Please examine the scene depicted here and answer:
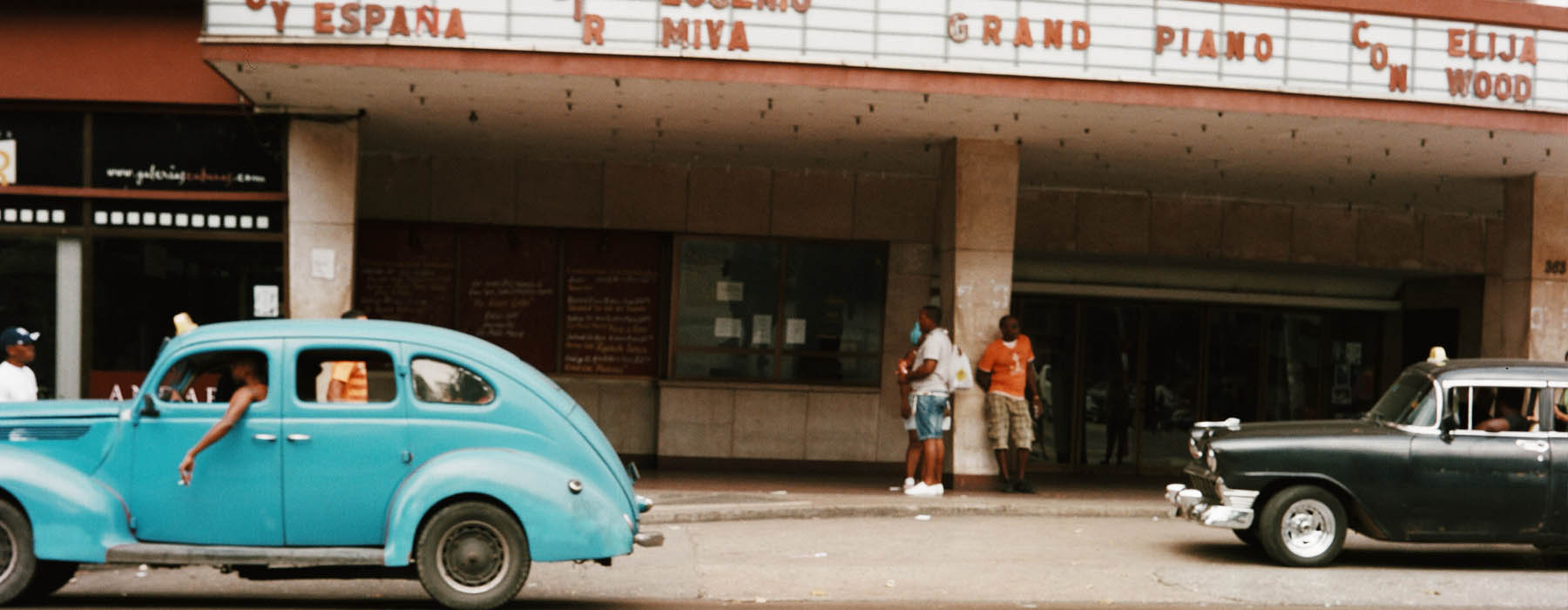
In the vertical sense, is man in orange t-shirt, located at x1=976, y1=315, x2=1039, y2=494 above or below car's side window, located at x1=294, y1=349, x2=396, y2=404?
below

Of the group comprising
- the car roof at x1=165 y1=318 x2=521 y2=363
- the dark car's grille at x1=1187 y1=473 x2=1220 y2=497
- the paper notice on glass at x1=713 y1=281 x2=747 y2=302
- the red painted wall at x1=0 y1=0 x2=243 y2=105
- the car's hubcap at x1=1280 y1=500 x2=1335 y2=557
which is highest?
the red painted wall at x1=0 y1=0 x2=243 y2=105

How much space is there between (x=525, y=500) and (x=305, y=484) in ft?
4.06

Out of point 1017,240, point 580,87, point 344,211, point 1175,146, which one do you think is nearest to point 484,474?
point 580,87

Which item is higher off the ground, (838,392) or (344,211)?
(344,211)

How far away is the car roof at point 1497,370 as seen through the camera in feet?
33.7

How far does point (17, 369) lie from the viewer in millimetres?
9336

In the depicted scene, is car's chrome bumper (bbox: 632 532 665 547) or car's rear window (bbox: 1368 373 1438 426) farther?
car's rear window (bbox: 1368 373 1438 426)

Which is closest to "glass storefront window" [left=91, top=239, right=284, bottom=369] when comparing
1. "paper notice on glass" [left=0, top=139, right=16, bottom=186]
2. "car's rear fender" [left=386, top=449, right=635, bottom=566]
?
"paper notice on glass" [left=0, top=139, right=16, bottom=186]

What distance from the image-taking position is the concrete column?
13.0 meters

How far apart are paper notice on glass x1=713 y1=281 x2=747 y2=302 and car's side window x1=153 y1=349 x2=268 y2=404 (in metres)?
9.00

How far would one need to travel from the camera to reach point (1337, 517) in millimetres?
10188

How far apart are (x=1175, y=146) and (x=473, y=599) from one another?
29.8 ft

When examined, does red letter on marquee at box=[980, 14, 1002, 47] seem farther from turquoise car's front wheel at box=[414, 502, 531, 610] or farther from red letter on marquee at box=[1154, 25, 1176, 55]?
turquoise car's front wheel at box=[414, 502, 531, 610]

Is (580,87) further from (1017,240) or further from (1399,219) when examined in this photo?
(1399,219)
